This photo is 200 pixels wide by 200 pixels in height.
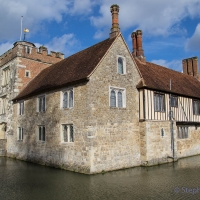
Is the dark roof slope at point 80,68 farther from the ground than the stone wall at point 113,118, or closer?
farther from the ground

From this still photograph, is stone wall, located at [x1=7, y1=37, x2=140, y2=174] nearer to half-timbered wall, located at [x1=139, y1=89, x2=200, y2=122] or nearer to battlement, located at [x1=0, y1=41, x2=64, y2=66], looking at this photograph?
half-timbered wall, located at [x1=139, y1=89, x2=200, y2=122]

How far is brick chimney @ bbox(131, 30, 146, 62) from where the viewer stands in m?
19.1

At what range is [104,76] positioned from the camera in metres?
13.0

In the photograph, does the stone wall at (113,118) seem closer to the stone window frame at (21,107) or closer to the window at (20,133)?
the stone window frame at (21,107)

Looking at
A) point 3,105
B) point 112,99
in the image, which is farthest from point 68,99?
point 3,105

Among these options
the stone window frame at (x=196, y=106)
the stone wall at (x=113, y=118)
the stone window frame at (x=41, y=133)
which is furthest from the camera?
the stone window frame at (x=196, y=106)

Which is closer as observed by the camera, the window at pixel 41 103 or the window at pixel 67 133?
the window at pixel 67 133

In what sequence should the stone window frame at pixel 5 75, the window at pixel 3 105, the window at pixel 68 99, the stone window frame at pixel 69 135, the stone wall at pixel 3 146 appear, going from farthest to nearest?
1. the stone window frame at pixel 5 75
2. the window at pixel 3 105
3. the stone wall at pixel 3 146
4. the window at pixel 68 99
5. the stone window frame at pixel 69 135

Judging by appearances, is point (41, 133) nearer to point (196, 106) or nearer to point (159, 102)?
point (159, 102)

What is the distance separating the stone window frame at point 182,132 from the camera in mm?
17312

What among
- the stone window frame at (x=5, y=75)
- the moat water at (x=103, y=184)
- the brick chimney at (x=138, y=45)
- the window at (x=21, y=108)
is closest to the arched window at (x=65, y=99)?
the moat water at (x=103, y=184)

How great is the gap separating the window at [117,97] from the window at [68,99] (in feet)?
7.51

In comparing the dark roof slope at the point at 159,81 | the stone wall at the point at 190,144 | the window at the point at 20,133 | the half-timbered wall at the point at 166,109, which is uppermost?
the dark roof slope at the point at 159,81

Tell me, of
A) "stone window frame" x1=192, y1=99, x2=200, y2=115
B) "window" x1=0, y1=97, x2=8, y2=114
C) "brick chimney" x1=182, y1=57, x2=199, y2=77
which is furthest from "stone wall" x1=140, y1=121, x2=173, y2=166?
"window" x1=0, y1=97, x2=8, y2=114
